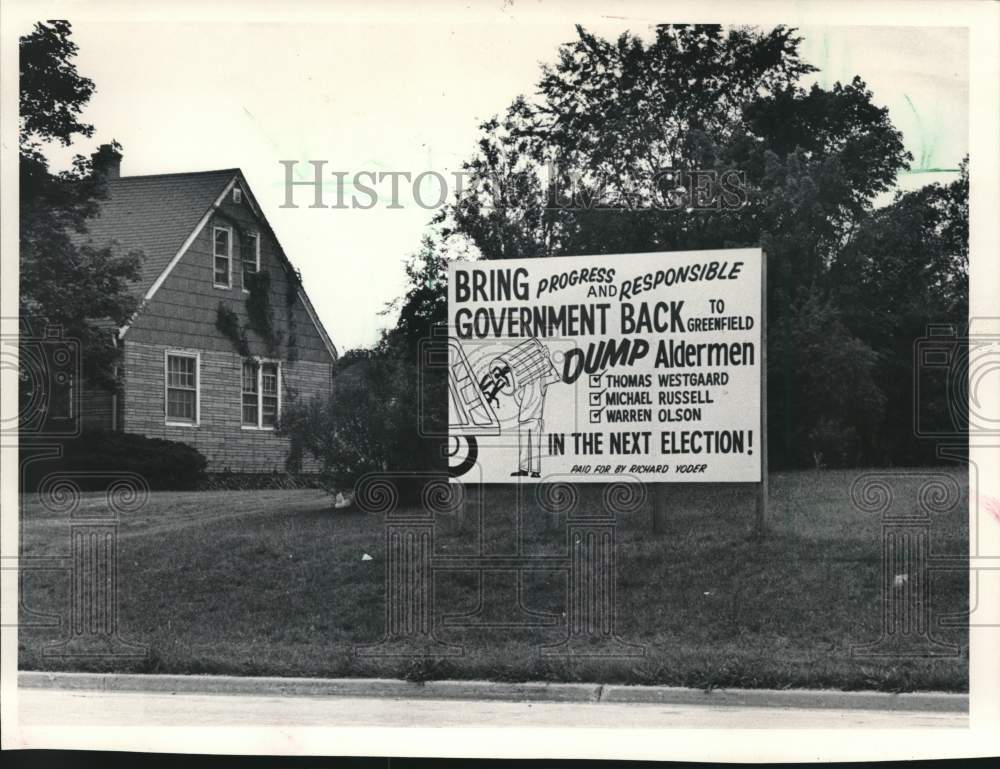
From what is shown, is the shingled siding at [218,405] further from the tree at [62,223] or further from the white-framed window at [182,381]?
the tree at [62,223]

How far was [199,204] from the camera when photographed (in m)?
10.5

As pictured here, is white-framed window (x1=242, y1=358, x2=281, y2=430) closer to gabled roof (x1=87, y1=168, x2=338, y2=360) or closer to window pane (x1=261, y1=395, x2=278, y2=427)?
window pane (x1=261, y1=395, x2=278, y2=427)

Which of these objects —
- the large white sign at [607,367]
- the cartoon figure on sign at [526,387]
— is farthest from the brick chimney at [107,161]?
the cartoon figure on sign at [526,387]

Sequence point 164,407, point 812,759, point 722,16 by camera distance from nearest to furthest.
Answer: point 812,759, point 722,16, point 164,407

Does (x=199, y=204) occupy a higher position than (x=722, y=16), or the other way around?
(x=722, y=16)

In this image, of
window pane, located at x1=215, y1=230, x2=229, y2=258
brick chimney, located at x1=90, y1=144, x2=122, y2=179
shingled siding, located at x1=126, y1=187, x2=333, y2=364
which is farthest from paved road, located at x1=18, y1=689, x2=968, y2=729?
brick chimney, located at x1=90, y1=144, x2=122, y2=179

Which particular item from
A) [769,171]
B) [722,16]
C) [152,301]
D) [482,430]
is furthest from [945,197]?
[152,301]

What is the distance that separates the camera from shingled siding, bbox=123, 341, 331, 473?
10.4 m

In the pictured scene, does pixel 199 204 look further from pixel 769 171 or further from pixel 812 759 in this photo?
pixel 812 759

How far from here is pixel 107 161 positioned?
10352 mm

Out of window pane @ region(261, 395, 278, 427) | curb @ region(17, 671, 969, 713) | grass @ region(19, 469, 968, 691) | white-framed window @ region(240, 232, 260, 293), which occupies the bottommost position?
curb @ region(17, 671, 969, 713)

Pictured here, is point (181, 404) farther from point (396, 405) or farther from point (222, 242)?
point (396, 405)

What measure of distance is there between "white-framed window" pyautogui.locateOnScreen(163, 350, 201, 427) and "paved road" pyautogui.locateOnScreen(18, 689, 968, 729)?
2.25m

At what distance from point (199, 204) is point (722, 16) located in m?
4.40
